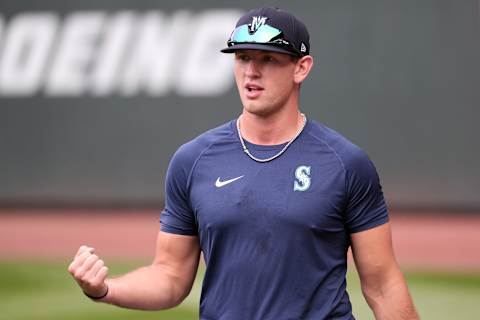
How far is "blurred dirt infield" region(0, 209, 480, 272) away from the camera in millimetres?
13227

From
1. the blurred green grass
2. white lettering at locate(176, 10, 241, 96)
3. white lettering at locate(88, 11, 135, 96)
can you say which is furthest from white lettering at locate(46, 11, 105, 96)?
the blurred green grass

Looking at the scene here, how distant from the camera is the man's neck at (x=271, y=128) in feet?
15.6

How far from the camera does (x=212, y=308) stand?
15.3 feet

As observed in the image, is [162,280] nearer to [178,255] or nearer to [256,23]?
[178,255]

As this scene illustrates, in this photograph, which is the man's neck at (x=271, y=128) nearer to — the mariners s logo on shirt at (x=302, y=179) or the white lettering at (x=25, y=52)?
the mariners s logo on shirt at (x=302, y=179)

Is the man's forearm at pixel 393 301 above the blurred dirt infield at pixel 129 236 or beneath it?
above

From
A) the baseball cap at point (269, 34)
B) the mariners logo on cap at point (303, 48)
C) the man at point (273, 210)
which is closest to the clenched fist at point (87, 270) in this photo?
the man at point (273, 210)

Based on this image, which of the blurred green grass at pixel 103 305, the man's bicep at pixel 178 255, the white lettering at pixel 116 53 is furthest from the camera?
the white lettering at pixel 116 53

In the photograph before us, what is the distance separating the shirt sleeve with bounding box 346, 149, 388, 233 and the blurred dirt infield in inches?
313

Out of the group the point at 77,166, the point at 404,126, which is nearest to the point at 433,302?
the point at 404,126

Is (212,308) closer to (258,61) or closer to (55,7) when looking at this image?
(258,61)

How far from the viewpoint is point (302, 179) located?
464 centimetres

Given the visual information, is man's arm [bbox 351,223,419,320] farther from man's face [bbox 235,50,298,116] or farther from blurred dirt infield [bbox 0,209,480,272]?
blurred dirt infield [bbox 0,209,480,272]

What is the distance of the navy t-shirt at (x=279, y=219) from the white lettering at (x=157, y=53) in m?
11.8
